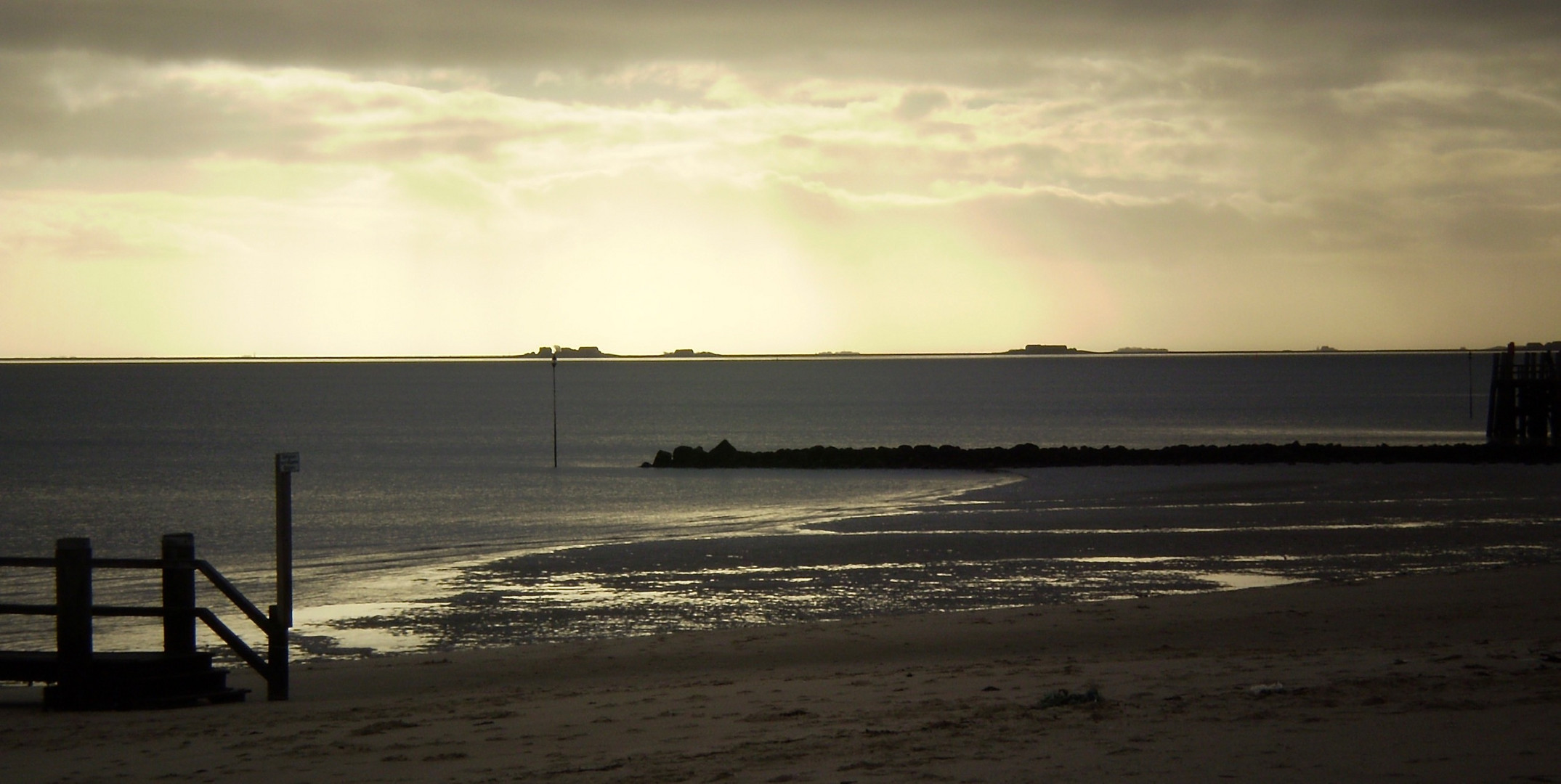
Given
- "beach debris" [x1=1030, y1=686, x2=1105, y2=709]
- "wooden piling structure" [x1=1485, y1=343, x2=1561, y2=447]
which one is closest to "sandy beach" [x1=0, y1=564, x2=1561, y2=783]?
"beach debris" [x1=1030, y1=686, x2=1105, y2=709]

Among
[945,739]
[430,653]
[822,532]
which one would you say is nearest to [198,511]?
[822,532]

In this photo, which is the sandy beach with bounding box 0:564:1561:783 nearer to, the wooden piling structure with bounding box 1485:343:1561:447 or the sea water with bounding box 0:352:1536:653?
the sea water with bounding box 0:352:1536:653

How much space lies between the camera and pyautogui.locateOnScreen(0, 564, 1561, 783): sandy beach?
25.6ft

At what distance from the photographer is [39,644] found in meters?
16.8

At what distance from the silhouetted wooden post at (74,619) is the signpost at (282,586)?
145 cm

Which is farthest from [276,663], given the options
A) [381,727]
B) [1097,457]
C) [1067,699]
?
[1097,457]

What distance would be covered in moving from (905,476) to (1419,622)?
112 feet

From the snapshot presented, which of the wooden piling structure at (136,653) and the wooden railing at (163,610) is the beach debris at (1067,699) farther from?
the wooden piling structure at (136,653)

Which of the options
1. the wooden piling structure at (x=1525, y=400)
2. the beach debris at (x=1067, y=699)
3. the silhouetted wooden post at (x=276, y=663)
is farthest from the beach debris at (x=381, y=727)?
the wooden piling structure at (x=1525, y=400)

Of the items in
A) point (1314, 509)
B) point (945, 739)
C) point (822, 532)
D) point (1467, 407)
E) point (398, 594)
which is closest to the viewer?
point (945, 739)

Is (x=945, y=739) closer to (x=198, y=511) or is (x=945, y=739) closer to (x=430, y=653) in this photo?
(x=430, y=653)

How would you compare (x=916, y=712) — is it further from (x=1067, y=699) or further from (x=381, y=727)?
(x=381, y=727)

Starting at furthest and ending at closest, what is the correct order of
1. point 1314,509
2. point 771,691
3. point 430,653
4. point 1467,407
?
point 1467,407
point 1314,509
point 430,653
point 771,691

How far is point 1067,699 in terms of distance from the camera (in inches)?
375
